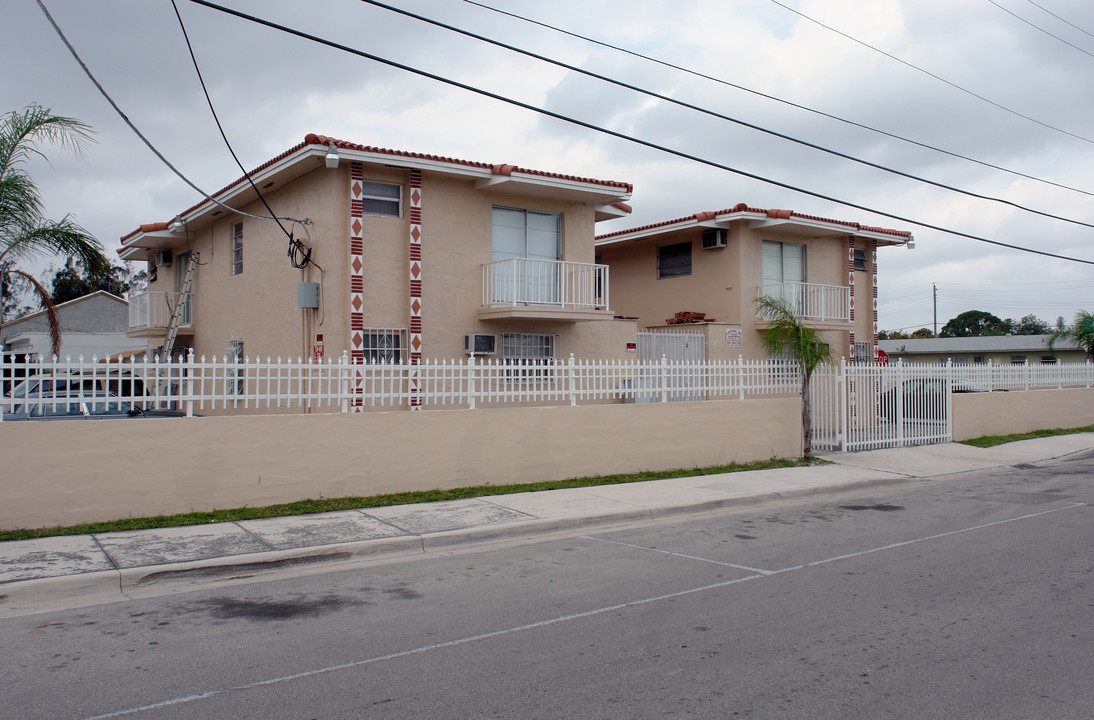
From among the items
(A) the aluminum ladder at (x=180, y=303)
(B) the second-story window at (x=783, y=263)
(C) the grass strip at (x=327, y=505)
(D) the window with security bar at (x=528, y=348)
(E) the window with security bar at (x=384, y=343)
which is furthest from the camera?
(B) the second-story window at (x=783, y=263)

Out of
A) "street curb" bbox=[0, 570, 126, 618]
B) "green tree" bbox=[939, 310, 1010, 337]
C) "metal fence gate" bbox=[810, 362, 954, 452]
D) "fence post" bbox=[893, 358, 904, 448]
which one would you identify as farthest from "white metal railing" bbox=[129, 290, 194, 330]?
"green tree" bbox=[939, 310, 1010, 337]

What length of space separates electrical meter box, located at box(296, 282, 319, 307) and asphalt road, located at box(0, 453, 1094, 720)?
8.35 metres

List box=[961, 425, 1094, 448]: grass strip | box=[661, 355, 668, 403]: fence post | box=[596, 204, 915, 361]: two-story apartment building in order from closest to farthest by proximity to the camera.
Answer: box=[661, 355, 668, 403]: fence post, box=[961, 425, 1094, 448]: grass strip, box=[596, 204, 915, 361]: two-story apartment building

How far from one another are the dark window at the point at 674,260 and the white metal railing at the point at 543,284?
16.5ft

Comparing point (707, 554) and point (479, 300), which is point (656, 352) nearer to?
point (479, 300)

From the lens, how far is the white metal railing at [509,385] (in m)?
9.30

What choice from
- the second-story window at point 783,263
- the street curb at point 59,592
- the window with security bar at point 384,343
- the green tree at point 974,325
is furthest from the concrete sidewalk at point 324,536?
the green tree at point 974,325

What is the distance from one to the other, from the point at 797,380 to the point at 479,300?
21.5 feet

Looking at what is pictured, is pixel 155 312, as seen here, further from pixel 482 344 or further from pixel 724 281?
pixel 724 281

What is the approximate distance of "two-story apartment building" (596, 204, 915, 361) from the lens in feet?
67.9

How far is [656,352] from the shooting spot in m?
19.5

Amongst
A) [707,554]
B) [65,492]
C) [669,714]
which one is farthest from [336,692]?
[65,492]

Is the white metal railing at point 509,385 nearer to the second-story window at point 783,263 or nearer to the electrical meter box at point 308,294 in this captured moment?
the electrical meter box at point 308,294

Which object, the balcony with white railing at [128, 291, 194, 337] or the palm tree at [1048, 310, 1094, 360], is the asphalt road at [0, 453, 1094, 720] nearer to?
the balcony with white railing at [128, 291, 194, 337]
